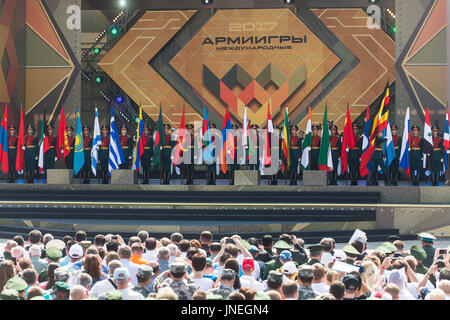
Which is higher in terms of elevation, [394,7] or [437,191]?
[394,7]

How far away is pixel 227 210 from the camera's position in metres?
14.9

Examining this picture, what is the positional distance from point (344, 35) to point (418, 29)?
2141 mm

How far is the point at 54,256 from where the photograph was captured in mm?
7336

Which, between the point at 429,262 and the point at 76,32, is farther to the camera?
the point at 76,32

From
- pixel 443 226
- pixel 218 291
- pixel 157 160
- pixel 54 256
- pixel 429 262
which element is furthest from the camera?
pixel 157 160

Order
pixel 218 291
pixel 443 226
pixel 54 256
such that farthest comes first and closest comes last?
pixel 443 226 → pixel 54 256 → pixel 218 291

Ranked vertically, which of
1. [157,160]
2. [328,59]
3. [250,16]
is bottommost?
[157,160]

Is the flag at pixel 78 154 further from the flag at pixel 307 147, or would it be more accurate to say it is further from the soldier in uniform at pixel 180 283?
the soldier in uniform at pixel 180 283

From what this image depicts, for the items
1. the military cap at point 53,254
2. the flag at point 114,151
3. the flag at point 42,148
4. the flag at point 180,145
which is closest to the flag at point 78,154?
the flag at point 114,151

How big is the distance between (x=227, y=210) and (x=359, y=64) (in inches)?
309

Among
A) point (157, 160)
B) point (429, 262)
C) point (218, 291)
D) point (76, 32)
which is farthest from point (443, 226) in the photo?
point (76, 32)

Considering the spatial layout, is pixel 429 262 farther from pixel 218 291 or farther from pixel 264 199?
pixel 264 199

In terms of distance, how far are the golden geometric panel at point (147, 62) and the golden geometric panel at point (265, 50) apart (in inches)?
41.0

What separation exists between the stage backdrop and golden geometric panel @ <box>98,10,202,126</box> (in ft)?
0.10
